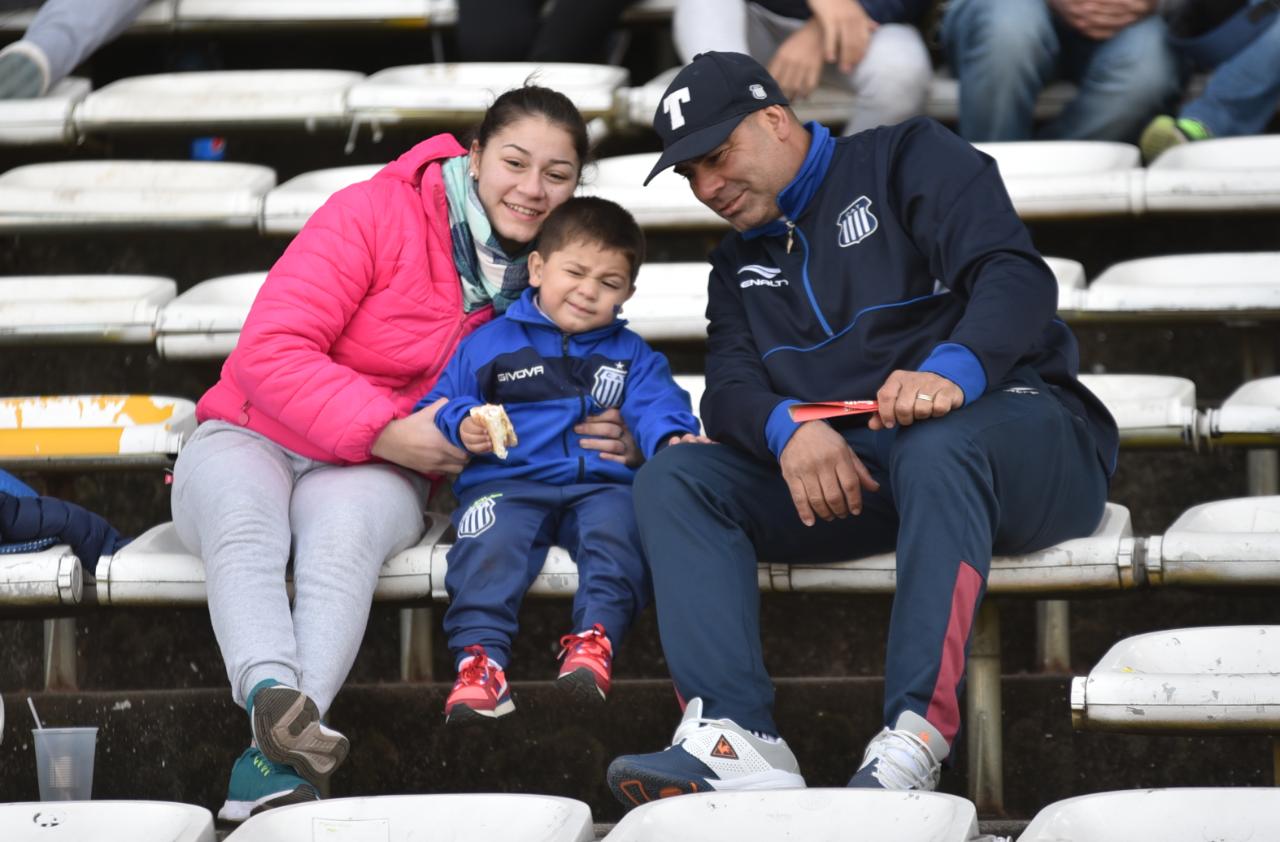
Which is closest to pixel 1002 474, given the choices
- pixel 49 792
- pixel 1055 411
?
pixel 1055 411

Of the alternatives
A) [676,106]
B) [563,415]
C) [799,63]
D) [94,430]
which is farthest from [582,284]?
[799,63]

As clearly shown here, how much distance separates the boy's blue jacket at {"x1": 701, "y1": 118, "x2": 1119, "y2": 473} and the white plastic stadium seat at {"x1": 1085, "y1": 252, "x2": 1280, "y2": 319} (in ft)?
1.40

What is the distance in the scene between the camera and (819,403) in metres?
2.31

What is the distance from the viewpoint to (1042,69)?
3.44 metres

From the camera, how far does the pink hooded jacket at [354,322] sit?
2424 millimetres

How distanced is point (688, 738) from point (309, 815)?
1.78 feet

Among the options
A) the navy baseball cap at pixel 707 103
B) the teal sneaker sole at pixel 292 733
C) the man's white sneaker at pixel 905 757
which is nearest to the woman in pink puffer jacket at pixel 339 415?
the teal sneaker sole at pixel 292 733

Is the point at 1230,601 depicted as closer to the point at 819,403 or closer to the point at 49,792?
the point at 819,403

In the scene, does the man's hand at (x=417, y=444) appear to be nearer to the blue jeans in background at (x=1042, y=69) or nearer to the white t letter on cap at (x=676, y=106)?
the white t letter on cap at (x=676, y=106)

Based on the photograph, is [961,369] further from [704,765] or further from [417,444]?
[417,444]

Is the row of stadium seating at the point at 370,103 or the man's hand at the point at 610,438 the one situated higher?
the row of stadium seating at the point at 370,103

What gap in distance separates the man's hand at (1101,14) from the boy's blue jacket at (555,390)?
133cm

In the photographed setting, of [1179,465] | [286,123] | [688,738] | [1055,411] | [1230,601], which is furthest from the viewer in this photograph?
[286,123]

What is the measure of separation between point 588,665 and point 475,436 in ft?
1.21
